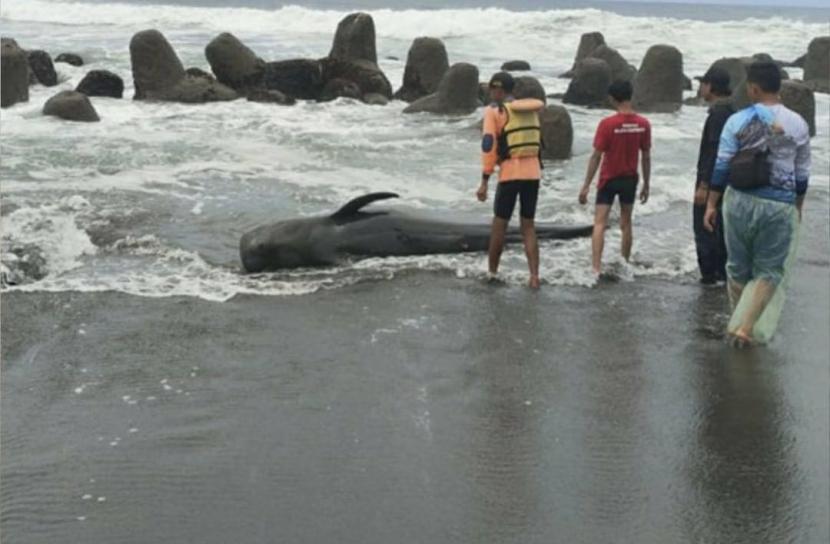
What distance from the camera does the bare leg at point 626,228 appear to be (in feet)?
33.9

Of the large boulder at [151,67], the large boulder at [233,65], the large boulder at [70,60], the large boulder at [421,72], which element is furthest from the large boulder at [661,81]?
the large boulder at [70,60]

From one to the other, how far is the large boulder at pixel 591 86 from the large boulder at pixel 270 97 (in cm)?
660

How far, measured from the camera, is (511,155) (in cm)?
973

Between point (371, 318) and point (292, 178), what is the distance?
24.1 ft

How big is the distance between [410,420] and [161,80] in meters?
20.2

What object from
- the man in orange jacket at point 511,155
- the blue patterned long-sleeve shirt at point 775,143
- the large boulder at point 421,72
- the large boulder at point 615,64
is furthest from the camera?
the large boulder at point 615,64

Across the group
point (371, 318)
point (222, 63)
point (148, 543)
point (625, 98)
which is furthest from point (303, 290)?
point (222, 63)

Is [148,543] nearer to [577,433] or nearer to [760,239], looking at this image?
[577,433]

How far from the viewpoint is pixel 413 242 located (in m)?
10.9

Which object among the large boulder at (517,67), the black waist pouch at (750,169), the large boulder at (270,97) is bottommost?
the large boulder at (517,67)

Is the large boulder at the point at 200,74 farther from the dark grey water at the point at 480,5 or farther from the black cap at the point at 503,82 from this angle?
the dark grey water at the point at 480,5

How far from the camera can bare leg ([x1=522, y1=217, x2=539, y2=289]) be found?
9.78 m

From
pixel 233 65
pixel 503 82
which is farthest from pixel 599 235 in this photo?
pixel 233 65

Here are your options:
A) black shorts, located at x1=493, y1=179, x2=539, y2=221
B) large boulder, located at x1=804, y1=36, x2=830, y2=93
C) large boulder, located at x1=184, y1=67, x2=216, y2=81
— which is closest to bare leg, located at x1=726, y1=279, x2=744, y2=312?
black shorts, located at x1=493, y1=179, x2=539, y2=221
